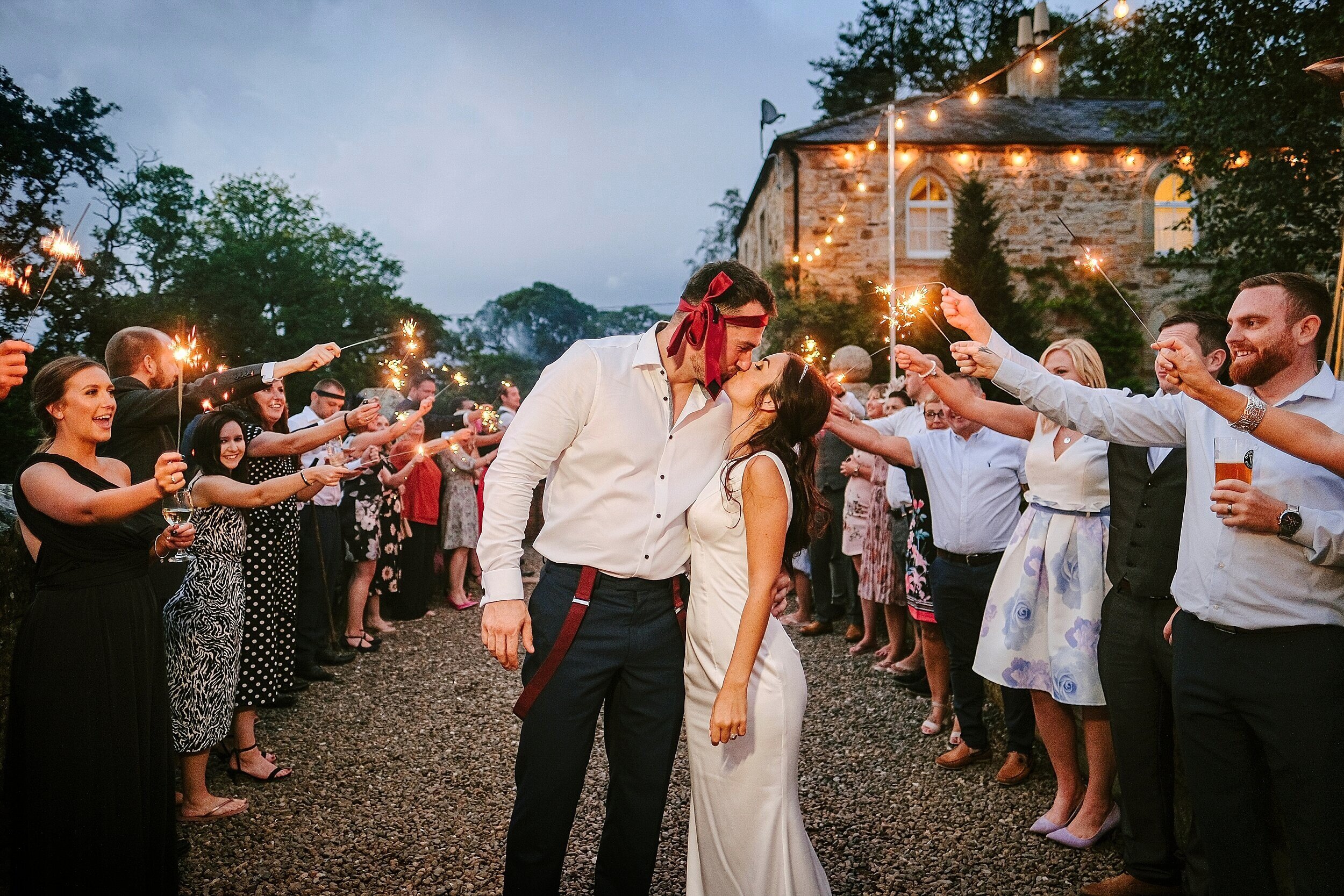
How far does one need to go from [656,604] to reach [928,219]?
18.5 m

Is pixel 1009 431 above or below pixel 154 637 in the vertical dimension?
above

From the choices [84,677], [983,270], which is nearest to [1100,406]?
[84,677]

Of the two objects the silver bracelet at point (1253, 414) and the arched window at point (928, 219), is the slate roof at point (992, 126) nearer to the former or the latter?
the arched window at point (928, 219)

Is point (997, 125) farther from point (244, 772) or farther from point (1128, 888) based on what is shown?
point (244, 772)

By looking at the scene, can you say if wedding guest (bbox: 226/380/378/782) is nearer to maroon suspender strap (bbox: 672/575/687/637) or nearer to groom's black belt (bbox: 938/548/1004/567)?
maroon suspender strap (bbox: 672/575/687/637)

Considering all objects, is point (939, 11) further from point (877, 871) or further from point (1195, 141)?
point (877, 871)

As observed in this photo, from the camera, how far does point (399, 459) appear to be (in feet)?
24.1

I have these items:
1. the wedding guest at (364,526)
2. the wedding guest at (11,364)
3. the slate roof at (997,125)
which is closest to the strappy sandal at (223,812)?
the wedding guest at (11,364)

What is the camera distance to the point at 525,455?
2.40 metres

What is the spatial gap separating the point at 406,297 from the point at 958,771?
111 feet

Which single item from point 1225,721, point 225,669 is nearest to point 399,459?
point 225,669

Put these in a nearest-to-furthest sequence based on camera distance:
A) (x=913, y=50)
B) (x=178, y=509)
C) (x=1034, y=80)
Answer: (x=178, y=509), (x=1034, y=80), (x=913, y=50)

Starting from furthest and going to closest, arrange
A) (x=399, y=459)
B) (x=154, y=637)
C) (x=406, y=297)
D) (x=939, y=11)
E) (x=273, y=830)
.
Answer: (x=406, y=297), (x=939, y=11), (x=399, y=459), (x=273, y=830), (x=154, y=637)

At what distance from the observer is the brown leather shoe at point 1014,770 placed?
408 centimetres
